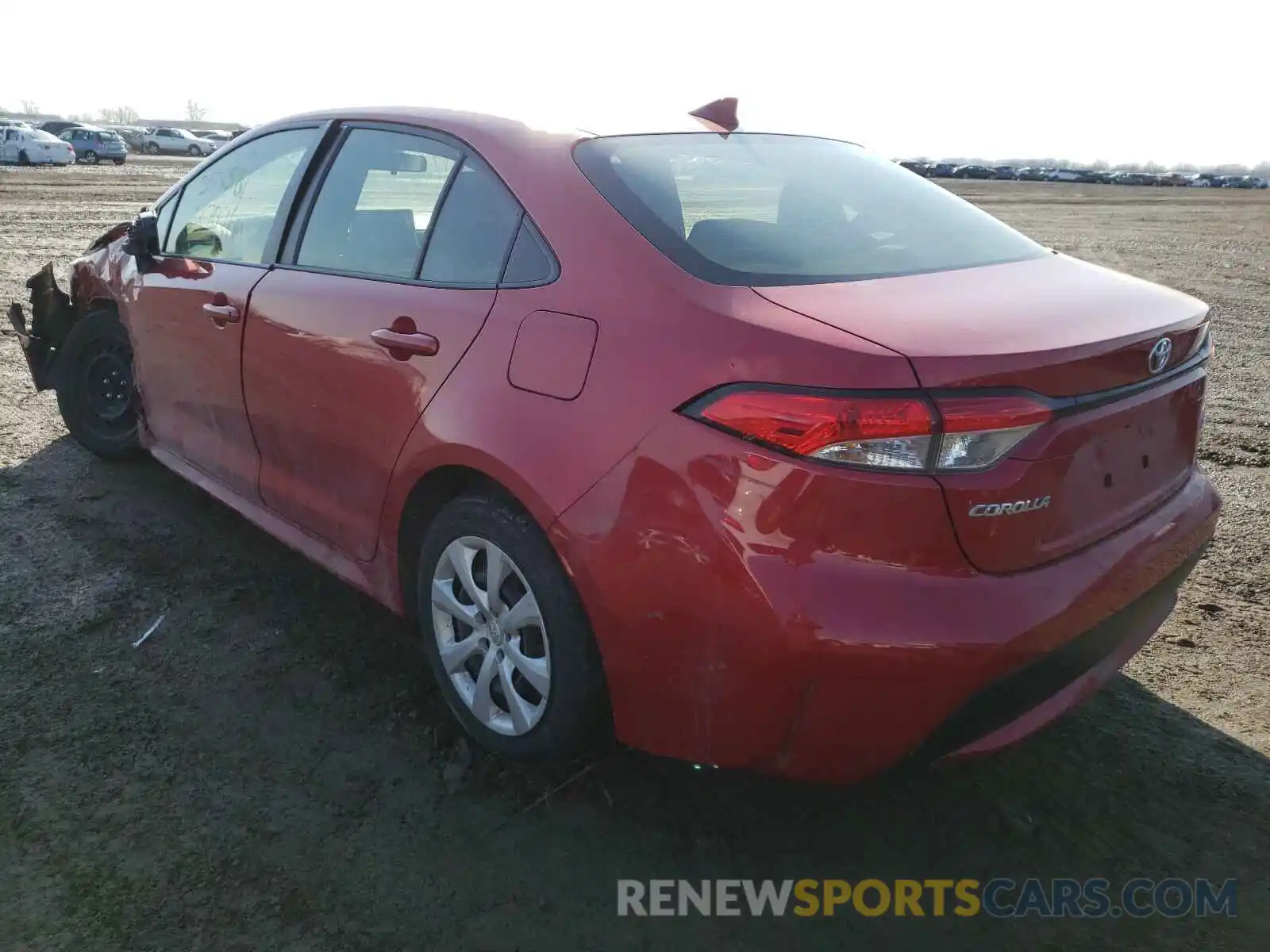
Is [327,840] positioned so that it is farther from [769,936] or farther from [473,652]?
[769,936]

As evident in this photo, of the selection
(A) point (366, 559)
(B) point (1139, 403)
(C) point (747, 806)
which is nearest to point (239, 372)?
(A) point (366, 559)

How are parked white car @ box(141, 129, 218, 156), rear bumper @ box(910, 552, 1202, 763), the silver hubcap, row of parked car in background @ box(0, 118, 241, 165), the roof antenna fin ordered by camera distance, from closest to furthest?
rear bumper @ box(910, 552, 1202, 763) < the silver hubcap < the roof antenna fin < row of parked car in background @ box(0, 118, 241, 165) < parked white car @ box(141, 129, 218, 156)

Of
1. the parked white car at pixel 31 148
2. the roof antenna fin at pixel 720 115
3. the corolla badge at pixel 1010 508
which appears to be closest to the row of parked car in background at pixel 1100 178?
the parked white car at pixel 31 148

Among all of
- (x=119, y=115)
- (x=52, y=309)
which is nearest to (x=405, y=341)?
(x=52, y=309)

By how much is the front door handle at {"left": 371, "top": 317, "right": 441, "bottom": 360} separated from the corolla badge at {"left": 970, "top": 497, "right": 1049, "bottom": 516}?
1.39m

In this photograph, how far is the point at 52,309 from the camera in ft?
15.5

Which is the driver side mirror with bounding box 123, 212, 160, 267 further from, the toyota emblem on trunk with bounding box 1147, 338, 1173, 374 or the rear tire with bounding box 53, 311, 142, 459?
the toyota emblem on trunk with bounding box 1147, 338, 1173, 374

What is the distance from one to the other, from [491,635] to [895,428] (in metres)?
1.22

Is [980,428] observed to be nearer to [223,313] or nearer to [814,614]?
[814,614]

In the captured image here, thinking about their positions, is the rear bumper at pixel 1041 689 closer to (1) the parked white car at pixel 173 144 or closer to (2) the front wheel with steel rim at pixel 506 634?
(2) the front wheel with steel rim at pixel 506 634

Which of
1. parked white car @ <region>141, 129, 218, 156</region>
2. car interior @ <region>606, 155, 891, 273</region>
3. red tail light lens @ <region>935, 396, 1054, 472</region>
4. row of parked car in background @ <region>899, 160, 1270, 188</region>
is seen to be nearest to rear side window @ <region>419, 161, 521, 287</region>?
car interior @ <region>606, 155, 891, 273</region>

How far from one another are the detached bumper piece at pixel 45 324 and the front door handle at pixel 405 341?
9.79 feet

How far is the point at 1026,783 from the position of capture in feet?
8.34

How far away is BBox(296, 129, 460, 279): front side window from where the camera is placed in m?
2.75
